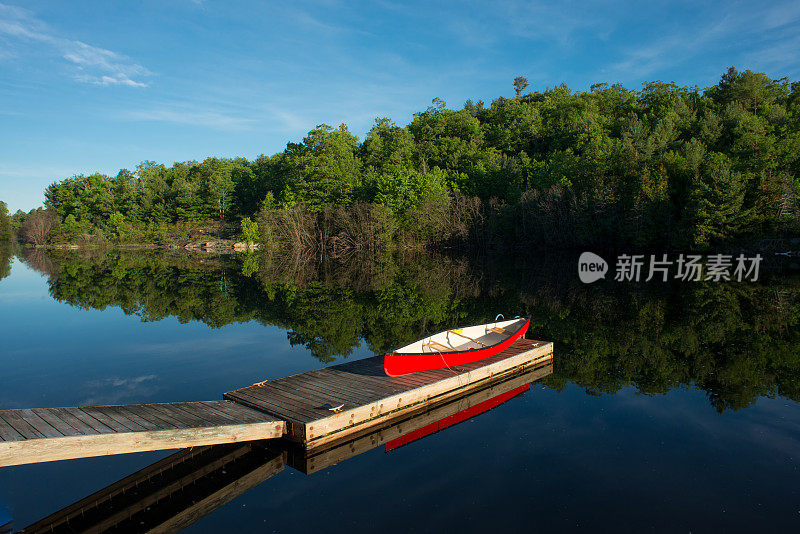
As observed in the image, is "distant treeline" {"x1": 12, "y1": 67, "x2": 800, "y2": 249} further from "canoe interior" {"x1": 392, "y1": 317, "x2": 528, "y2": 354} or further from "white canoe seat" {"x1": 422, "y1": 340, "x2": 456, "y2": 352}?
"white canoe seat" {"x1": 422, "y1": 340, "x2": 456, "y2": 352}

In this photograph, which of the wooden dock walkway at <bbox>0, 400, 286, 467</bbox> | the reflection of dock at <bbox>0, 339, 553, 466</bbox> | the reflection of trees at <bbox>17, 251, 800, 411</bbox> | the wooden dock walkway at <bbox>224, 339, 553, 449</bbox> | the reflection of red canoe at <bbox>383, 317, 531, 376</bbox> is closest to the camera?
the wooden dock walkway at <bbox>0, 400, 286, 467</bbox>

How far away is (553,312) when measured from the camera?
19.4m

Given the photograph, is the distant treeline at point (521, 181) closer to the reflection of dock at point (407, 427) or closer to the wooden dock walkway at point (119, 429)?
the reflection of dock at point (407, 427)

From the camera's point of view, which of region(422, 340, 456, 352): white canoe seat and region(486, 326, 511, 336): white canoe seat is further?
region(486, 326, 511, 336): white canoe seat

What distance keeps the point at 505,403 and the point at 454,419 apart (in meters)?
1.51

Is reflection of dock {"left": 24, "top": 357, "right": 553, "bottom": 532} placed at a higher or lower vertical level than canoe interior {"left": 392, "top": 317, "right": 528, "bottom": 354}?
lower

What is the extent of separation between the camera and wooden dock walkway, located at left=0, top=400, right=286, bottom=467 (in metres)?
5.76

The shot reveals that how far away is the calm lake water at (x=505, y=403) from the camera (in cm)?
625

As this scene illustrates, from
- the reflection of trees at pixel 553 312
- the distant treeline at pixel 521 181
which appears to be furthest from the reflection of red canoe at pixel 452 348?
the distant treeline at pixel 521 181

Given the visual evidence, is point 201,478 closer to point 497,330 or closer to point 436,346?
point 436,346

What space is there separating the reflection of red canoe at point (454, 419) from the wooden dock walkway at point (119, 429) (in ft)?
6.82

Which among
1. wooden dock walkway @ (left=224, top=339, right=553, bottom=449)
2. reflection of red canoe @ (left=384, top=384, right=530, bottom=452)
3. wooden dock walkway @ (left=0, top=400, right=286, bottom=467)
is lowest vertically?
reflection of red canoe @ (left=384, top=384, right=530, bottom=452)

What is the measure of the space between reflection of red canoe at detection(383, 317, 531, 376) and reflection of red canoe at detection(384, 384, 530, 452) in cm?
107

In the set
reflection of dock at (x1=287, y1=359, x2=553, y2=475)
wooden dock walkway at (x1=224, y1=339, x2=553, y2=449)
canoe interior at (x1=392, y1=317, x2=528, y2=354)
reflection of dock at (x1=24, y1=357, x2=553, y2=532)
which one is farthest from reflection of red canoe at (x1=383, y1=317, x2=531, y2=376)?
reflection of dock at (x1=24, y1=357, x2=553, y2=532)
